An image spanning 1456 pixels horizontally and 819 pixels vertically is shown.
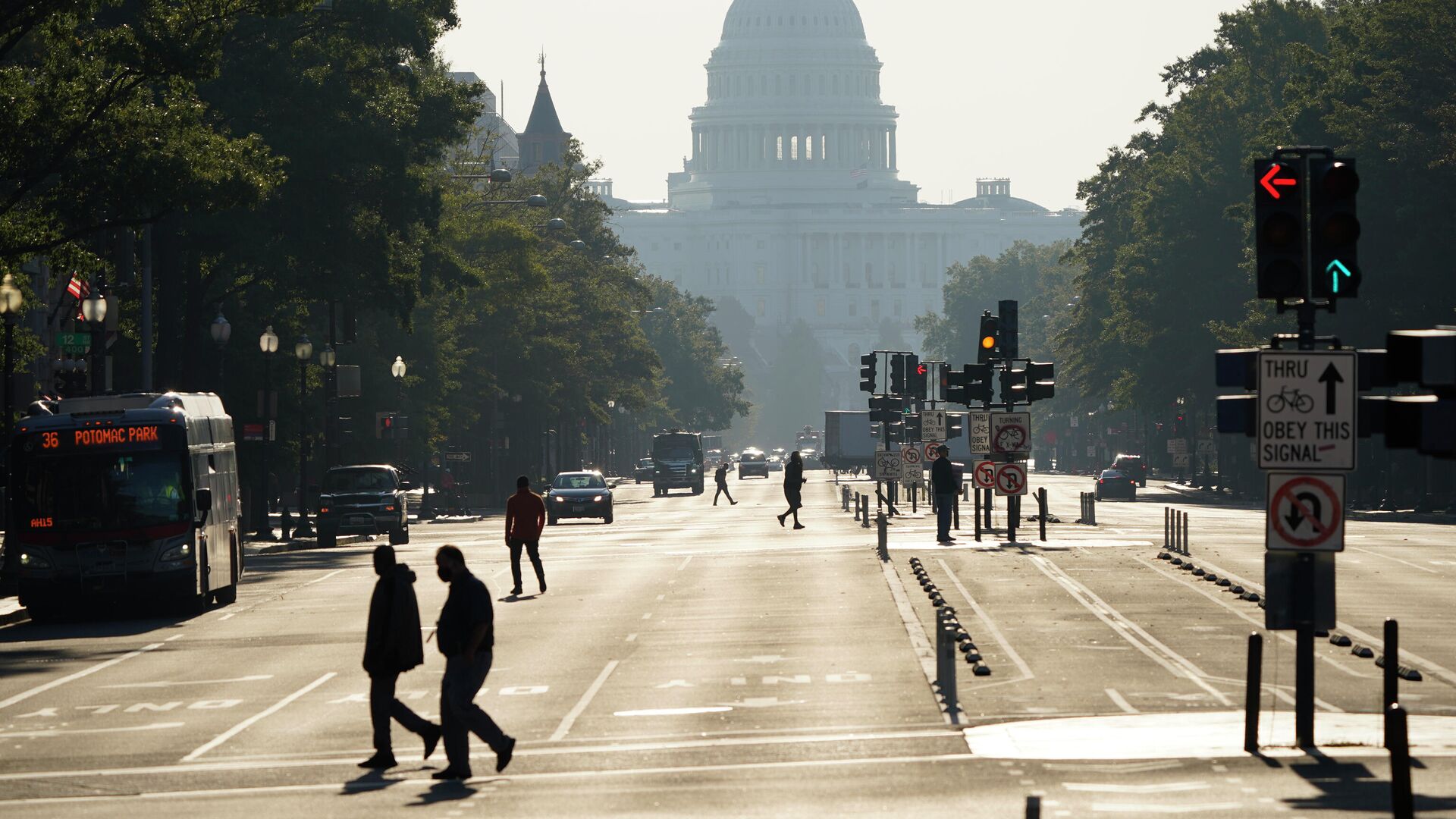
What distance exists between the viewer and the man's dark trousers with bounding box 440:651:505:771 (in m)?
18.2

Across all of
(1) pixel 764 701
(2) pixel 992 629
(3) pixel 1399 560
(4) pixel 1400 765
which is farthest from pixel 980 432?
(4) pixel 1400 765

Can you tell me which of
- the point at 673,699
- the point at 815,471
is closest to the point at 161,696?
the point at 673,699

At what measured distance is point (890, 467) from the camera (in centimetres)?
7562

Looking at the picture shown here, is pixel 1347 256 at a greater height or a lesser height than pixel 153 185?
lesser

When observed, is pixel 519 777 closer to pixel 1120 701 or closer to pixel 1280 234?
pixel 1120 701

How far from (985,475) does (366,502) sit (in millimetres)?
17030

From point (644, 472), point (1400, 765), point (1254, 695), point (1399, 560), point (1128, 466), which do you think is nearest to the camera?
point (1400, 765)

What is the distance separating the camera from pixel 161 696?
80.8 ft

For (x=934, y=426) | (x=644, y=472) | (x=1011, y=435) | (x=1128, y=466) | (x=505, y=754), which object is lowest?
(x=644, y=472)

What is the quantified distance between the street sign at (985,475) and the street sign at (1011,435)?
3165 mm

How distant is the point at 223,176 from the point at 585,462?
119 metres

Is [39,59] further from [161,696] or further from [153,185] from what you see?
[161,696]

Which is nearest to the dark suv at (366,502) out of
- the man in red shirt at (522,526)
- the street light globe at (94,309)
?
the street light globe at (94,309)

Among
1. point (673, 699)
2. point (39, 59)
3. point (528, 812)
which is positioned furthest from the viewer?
point (39, 59)
